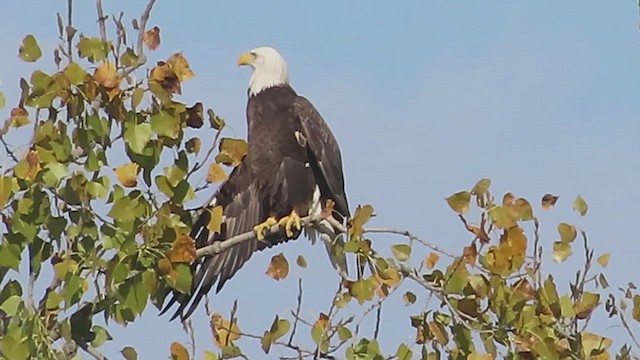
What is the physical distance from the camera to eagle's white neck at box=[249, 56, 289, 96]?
6.80m

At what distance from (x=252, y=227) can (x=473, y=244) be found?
9.13 ft

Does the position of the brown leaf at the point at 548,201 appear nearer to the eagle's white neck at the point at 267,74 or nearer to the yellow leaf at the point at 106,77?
the yellow leaf at the point at 106,77

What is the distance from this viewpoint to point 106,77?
10.5 ft

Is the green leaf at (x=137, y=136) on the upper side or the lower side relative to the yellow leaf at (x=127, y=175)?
upper

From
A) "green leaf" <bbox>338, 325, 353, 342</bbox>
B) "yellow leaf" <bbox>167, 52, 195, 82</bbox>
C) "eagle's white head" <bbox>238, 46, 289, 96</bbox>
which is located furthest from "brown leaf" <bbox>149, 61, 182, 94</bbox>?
"eagle's white head" <bbox>238, 46, 289, 96</bbox>

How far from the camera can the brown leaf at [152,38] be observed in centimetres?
335

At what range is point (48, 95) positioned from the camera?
10.4ft

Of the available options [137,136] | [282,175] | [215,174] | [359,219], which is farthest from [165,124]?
[282,175]

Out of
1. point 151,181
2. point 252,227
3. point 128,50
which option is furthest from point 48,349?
point 252,227

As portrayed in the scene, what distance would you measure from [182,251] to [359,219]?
0.50m

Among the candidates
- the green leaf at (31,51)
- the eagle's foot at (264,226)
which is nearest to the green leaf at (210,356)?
the green leaf at (31,51)

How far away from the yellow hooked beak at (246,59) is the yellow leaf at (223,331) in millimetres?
3912

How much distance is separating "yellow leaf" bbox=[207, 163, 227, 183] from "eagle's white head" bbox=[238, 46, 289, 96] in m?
3.29

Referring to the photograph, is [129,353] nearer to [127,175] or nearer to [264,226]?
[127,175]
